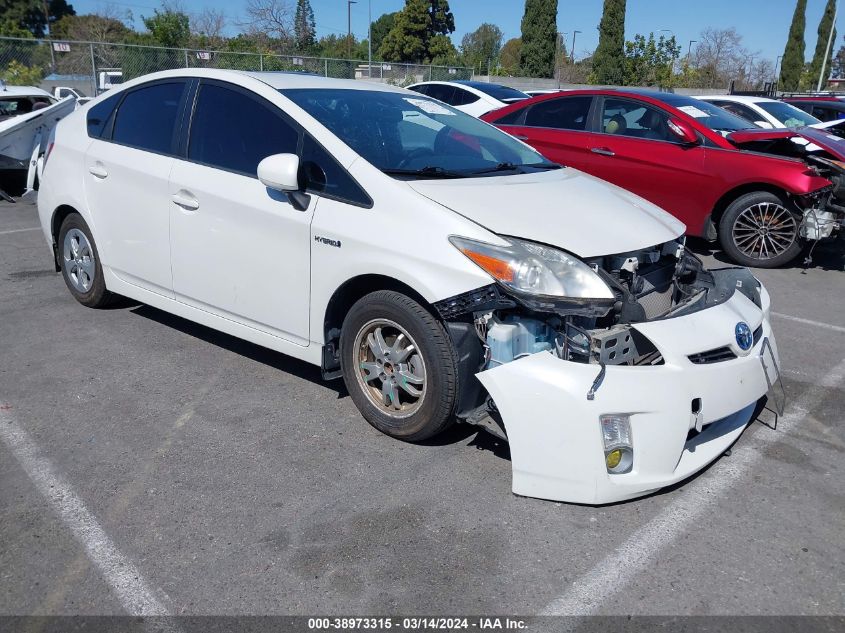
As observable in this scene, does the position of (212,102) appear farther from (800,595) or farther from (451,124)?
(800,595)

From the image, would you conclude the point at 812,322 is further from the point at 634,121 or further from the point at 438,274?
the point at 438,274

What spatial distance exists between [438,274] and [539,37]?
5339 centimetres

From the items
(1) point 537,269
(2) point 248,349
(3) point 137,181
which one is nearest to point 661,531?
(1) point 537,269

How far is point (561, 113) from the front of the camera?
8297 mm

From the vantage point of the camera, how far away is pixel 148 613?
2479mm

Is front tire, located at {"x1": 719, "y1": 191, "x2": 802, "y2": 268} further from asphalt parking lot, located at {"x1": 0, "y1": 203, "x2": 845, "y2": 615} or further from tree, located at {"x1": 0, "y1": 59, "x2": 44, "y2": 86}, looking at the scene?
tree, located at {"x1": 0, "y1": 59, "x2": 44, "y2": 86}

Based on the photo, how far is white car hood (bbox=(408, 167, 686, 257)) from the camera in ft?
10.8

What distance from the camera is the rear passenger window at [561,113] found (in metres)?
8.12

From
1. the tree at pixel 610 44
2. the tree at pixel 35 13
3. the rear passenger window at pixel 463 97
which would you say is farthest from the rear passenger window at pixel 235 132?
the tree at pixel 35 13

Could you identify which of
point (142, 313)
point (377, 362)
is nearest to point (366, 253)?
point (377, 362)

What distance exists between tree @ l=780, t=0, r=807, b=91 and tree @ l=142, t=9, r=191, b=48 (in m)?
42.2

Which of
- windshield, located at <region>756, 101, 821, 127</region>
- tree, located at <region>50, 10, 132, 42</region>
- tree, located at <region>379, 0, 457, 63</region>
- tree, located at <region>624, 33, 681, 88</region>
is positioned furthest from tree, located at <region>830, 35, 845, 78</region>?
windshield, located at <region>756, 101, 821, 127</region>

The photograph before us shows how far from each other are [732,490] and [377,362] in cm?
175

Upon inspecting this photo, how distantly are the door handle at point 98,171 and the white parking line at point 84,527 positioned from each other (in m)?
1.80
